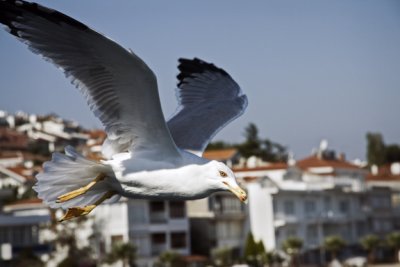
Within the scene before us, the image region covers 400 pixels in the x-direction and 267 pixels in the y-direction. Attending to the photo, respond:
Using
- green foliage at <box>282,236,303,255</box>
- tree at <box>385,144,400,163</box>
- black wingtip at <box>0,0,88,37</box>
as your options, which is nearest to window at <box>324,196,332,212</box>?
Answer: green foliage at <box>282,236,303,255</box>

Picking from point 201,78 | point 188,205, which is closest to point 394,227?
point 188,205

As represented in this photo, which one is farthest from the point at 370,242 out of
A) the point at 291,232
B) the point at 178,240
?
the point at 178,240

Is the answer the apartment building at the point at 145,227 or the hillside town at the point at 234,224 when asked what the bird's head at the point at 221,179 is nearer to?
the hillside town at the point at 234,224

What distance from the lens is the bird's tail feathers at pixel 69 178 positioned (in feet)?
28.3

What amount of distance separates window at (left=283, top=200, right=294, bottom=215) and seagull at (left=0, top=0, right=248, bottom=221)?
4319cm

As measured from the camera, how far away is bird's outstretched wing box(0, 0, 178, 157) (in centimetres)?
804

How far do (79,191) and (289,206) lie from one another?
4407cm

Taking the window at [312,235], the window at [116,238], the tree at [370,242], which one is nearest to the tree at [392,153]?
the tree at [370,242]

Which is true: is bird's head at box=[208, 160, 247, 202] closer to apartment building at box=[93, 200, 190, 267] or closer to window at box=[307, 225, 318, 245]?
apartment building at box=[93, 200, 190, 267]

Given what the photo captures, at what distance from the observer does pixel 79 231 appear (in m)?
39.6

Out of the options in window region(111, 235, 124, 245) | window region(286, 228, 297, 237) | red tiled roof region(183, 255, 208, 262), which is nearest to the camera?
window region(111, 235, 124, 245)

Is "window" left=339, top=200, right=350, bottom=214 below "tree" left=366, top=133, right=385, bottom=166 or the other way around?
below

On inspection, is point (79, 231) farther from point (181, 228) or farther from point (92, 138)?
point (92, 138)

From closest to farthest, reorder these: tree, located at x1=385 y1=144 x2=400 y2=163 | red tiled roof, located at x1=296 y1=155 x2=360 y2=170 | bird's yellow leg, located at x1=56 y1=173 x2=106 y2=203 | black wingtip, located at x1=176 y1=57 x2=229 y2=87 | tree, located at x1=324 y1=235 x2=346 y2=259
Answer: bird's yellow leg, located at x1=56 y1=173 x2=106 y2=203 → black wingtip, located at x1=176 y1=57 x2=229 y2=87 → tree, located at x1=324 y1=235 x2=346 y2=259 → red tiled roof, located at x1=296 y1=155 x2=360 y2=170 → tree, located at x1=385 y1=144 x2=400 y2=163
